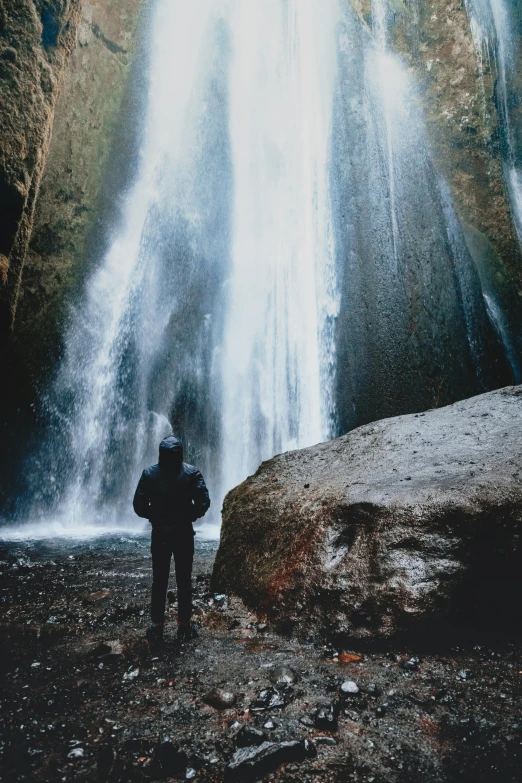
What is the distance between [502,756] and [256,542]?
2495 mm

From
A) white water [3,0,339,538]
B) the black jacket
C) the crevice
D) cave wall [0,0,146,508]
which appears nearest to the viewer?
the black jacket

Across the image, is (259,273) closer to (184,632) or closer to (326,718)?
(184,632)

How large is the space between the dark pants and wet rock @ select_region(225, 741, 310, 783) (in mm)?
1560

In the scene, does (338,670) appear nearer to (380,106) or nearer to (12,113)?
(12,113)

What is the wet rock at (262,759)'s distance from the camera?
1992 mm

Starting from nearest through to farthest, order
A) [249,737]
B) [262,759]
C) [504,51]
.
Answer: [262,759], [249,737], [504,51]

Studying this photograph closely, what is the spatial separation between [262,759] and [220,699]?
60cm

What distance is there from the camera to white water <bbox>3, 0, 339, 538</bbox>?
1312 centimetres

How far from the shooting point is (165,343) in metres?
15.2

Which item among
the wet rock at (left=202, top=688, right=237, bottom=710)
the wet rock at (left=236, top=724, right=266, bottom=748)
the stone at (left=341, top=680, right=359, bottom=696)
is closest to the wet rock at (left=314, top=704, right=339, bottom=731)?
the stone at (left=341, top=680, right=359, bottom=696)

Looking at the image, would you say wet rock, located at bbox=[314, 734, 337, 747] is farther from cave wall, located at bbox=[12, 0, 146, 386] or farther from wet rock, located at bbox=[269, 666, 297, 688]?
cave wall, located at bbox=[12, 0, 146, 386]

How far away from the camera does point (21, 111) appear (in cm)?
A: 613

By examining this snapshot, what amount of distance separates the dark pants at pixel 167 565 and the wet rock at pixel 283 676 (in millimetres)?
949

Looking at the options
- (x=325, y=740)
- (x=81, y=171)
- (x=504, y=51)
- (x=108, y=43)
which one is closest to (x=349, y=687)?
(x=325, y=740)
